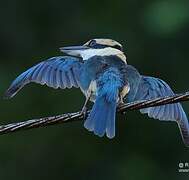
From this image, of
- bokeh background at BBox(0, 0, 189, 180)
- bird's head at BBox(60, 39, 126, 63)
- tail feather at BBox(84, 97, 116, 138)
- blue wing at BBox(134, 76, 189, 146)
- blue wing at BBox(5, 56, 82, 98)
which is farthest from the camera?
bokeh background at BBox(0, 0, 189, 180)

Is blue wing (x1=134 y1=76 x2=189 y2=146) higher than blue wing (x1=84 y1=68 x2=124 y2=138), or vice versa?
blue wing (x1=84 y1=68 x2=124 y2=138)

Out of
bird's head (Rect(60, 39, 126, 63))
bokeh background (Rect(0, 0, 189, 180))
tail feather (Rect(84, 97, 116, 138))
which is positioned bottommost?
bokeh background (Rect(0, 0, 189, 180))

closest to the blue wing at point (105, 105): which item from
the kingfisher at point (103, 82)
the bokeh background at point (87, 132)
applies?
the kingfisher at point (103, 82)

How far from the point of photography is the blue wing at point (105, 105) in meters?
5.84

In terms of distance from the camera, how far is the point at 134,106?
5250 mm

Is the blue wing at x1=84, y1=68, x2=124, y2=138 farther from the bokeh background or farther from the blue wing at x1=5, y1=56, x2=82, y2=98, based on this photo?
the bokeh background

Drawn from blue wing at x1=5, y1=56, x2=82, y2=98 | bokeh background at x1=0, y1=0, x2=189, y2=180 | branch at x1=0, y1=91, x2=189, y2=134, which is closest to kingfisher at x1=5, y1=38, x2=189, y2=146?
blue wing at x1=5, y1=56, x2=82, y2=98

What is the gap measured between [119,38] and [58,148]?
105 centimetres

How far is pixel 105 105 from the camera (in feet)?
19.6

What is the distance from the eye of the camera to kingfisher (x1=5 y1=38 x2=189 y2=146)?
596cm

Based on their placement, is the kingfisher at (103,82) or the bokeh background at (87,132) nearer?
the kingfisher at (103,82)

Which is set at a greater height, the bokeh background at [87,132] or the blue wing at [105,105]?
the blue wing at [105,105]

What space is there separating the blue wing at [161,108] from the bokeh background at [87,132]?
3.02 meters

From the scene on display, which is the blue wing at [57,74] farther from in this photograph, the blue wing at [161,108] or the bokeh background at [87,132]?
the bokeh background at [87,132]
